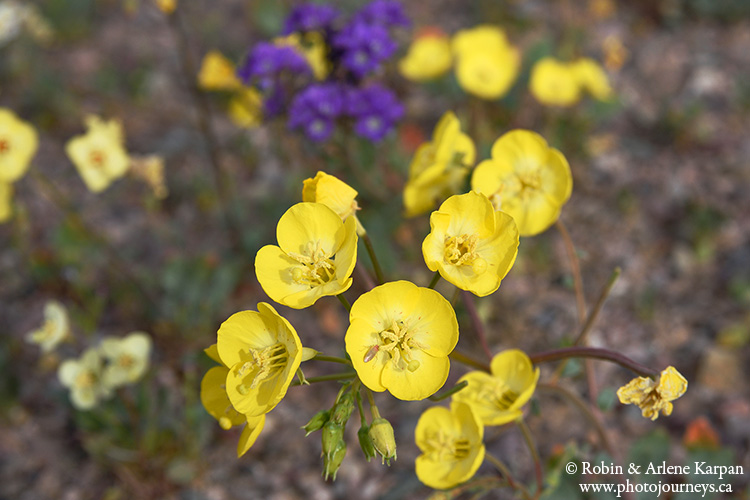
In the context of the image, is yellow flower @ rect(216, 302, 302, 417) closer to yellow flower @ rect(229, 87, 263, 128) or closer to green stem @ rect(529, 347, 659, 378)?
green stem @ rect(529, 347, 659, 378)

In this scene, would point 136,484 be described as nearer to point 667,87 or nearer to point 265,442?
point 265,442

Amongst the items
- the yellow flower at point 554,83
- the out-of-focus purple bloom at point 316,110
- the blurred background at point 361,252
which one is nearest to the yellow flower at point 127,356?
the blurred background at point 361,252

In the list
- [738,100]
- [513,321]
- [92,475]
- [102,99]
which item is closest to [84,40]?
[102,99]

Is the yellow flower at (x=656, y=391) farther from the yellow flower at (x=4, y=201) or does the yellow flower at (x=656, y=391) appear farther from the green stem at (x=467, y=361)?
the yellow flower at (x=4, y=201)

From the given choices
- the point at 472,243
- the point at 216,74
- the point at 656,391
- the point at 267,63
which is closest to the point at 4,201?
the point at 216,74

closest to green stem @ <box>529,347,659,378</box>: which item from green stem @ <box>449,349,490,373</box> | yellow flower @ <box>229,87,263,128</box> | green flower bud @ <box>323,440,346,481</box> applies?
green stem @ <box>449,349,490,373</box>
